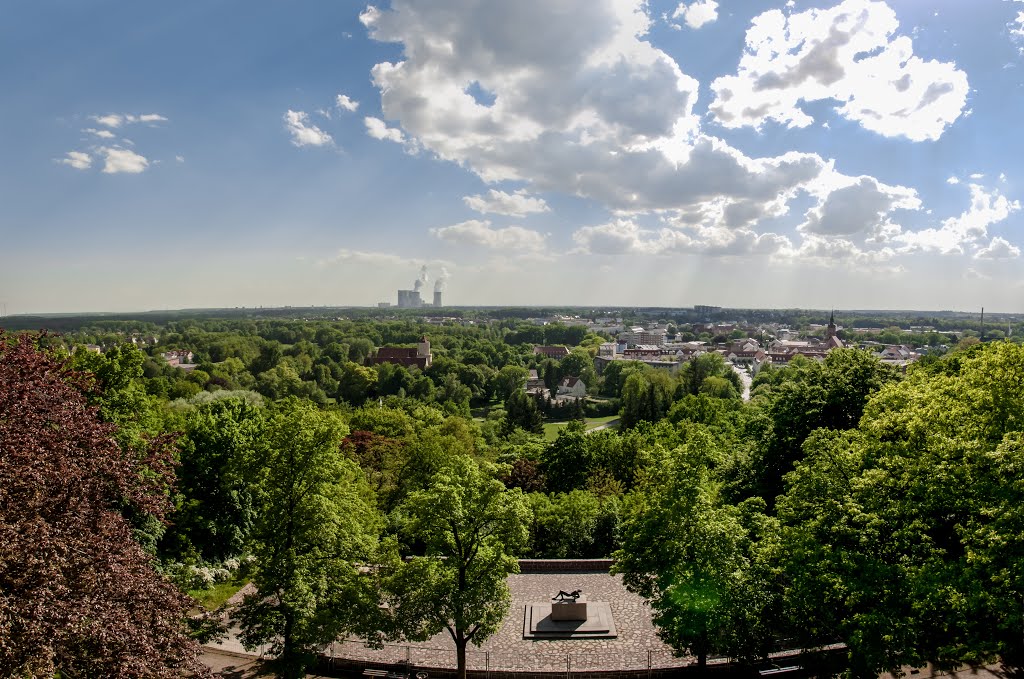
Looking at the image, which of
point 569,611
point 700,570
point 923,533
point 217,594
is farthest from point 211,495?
point 923,533

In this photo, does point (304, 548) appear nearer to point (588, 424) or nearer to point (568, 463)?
point (568, 463)

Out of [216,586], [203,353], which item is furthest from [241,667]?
[203,353]

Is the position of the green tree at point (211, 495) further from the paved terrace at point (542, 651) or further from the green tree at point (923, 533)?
the green tree at point (923, 533)

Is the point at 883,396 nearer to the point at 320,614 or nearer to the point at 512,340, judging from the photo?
the point at 320,614

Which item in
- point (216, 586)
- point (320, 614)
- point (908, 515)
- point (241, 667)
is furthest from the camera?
point (216, 586)

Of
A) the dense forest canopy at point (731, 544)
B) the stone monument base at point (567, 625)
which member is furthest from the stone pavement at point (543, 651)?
the dense forest canopy at point (731, 544)
